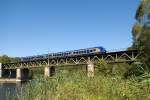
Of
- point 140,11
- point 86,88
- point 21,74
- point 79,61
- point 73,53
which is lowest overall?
point 86,88

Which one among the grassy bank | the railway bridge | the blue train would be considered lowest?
the grassy bank

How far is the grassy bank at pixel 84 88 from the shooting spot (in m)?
13.4

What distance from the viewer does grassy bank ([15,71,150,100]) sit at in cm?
1338

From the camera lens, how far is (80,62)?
94.6 metres

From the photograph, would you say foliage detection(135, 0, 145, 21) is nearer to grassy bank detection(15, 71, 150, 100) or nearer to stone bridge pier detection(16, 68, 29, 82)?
grassy bank detection(15, 71, 150, 100)

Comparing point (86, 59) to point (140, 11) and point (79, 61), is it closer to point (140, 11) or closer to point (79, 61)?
point (79, 61)

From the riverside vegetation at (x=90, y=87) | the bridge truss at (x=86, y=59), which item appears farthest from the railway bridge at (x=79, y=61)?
the riverside vegetation at (x=90, y=87)

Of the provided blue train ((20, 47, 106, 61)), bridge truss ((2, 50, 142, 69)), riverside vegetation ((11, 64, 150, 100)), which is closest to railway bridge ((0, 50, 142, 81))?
bridge truss ((2, 50, 142, 69))

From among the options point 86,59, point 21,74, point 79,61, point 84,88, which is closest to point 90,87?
point 84,88

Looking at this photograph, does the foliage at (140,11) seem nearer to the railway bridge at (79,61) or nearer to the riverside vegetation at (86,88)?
the railway bridge at (79,61)

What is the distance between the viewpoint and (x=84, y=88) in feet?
59.1

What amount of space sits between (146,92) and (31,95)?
28.4ft

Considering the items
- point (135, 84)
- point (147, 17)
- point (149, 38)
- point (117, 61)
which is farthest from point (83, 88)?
point (117, 61)

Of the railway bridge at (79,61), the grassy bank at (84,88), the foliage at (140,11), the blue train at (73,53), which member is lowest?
the grassy bank at (84,88)
